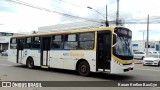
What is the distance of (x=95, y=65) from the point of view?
15406mm

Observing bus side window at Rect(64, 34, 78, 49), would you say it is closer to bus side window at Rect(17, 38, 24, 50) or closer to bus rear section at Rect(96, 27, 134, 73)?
bus rear section at Rect(96, 27, 134, 73)

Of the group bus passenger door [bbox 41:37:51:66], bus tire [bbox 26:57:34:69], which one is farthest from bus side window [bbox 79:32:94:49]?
bus tire [bbox 26:57:34:69]

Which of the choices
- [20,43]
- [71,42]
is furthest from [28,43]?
[71,42]

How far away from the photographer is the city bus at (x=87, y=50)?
14.8 metres

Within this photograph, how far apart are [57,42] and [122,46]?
16.9 feet

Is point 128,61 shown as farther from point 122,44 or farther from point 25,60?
point 25,60

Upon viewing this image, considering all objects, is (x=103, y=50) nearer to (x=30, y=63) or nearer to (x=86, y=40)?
(x=86, y=40)

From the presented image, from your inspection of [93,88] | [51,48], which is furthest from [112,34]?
[51,48]

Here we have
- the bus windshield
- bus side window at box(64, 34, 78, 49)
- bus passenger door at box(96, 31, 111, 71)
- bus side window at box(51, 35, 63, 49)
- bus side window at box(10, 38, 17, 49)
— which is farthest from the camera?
bus side window at box(10, 38, 17, 49)

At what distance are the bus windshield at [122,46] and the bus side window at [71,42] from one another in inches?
120

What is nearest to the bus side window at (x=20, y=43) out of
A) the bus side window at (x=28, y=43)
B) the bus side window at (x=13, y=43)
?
the bus side window at (x=13, y=43)

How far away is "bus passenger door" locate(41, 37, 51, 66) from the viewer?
19219 millimetres

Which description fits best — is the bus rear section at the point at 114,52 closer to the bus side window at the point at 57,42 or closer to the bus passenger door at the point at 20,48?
the bus side window at the point at 57,42

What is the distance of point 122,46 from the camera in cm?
1517
